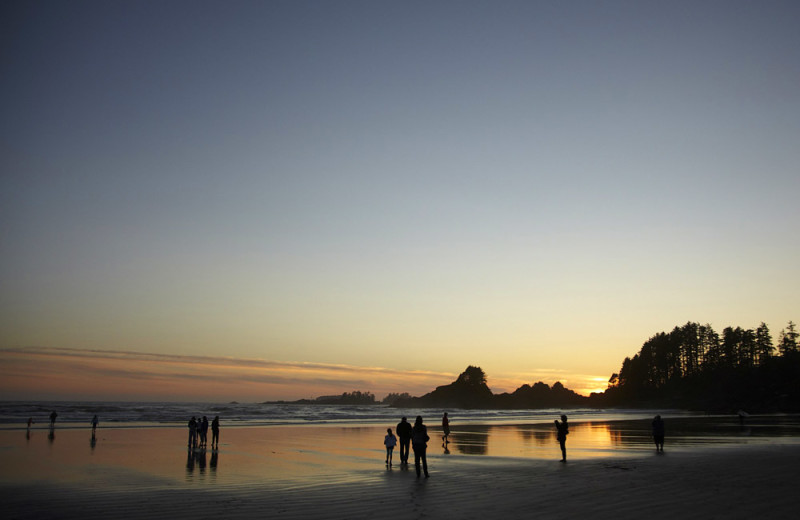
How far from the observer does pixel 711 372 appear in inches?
5025

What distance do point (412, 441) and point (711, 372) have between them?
441 feet

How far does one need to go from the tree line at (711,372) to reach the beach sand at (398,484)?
81515 mm

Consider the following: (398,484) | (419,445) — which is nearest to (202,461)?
(419,445)

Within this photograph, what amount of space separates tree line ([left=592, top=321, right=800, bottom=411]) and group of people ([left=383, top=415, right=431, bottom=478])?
3571 inches

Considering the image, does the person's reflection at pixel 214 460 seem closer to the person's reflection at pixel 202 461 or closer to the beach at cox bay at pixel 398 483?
the beach at cox bay at pixel 398 483

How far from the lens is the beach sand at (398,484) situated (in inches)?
480

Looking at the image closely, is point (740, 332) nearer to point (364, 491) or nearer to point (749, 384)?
point (749, 384)

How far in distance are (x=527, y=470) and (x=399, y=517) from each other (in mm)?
10142

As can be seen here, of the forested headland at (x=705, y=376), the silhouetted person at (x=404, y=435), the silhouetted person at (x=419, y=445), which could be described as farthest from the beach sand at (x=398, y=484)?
the forested headland at (x=705, y=376)

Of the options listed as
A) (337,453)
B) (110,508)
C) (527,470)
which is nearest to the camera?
(110,508)

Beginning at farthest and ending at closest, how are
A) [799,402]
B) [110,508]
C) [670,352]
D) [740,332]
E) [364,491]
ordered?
[670,352]
[740,332]
[799,402]
[364,491]
[110,508]

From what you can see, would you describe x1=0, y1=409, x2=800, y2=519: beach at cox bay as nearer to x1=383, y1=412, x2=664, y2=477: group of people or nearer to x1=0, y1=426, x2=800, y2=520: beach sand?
x1=0, y1=426, x2=800, y2=520: beach sand

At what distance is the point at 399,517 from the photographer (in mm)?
11477

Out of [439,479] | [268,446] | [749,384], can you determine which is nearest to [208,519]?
[439,479]
